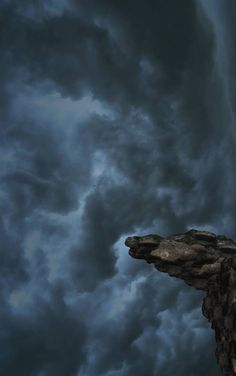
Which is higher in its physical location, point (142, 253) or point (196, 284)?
point (142, 253)

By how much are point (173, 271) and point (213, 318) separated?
11575 mm

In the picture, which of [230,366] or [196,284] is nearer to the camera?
[230,366]

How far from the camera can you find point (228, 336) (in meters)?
79.8

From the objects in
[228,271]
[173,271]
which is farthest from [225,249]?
[173,271]

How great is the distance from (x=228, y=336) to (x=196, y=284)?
41.0ft

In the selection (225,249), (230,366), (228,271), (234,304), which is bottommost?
(230,366)

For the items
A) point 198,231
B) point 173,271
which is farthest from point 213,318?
point 198,231

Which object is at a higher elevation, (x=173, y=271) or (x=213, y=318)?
(x=173, y=271)

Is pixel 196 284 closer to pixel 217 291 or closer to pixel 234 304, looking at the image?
pixel 217 291

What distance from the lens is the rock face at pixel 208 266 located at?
80.4 metres

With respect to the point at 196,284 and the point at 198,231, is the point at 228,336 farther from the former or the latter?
the point at 198,231

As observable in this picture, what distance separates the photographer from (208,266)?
85625 mm

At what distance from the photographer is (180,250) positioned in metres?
85.1

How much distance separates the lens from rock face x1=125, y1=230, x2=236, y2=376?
264 feet
